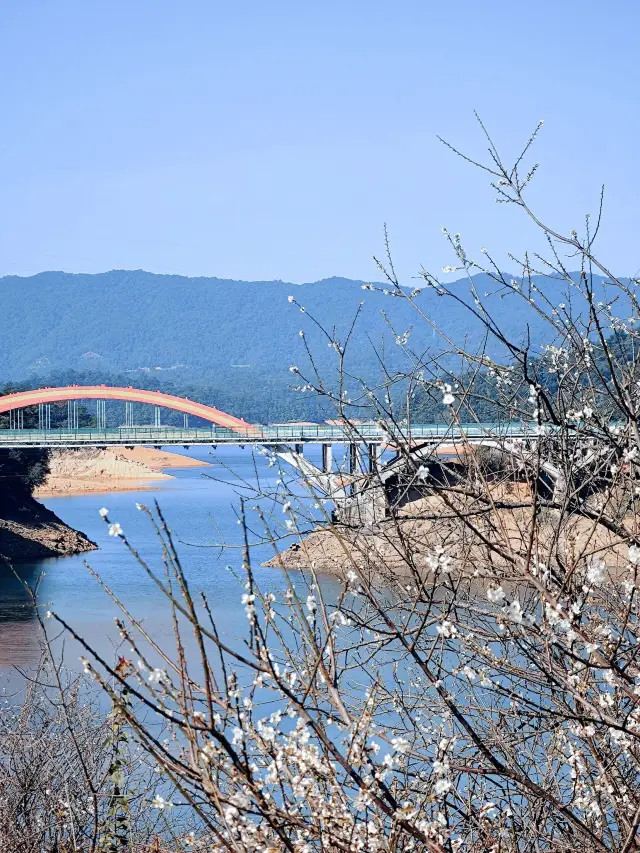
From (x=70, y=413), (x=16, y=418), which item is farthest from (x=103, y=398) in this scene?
(x=70, y=413)

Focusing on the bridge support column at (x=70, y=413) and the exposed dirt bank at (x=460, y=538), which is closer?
the exposed dirt bank at (x=460, y=538)

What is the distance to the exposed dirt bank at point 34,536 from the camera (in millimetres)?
25781

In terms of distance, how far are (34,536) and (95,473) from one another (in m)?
27.0

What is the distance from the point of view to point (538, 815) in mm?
2721

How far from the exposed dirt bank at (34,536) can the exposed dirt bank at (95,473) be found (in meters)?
16.1

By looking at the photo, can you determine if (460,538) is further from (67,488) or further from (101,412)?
(67,488)

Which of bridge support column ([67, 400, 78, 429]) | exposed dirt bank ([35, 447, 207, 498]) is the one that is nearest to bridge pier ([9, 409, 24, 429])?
bridge support column ([67, 400, 78, 429])

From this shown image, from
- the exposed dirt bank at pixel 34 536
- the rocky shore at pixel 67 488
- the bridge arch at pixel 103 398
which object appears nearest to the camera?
the exposed dirt bank at pixel 34 536

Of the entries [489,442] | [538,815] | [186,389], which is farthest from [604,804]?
[186,389]

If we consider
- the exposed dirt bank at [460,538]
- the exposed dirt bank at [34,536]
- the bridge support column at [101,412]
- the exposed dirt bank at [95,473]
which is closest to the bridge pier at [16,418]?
the bridge support column at [101,412]

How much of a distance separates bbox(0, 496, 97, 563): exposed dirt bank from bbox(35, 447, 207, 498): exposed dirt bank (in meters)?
16.1

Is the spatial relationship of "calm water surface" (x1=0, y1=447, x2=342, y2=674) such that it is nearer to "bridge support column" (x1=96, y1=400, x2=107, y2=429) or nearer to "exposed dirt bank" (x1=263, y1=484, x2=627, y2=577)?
"bridge support column" (x1=96, y1=400, x2=107, y2=429)

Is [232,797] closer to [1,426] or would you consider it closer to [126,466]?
[1,426]

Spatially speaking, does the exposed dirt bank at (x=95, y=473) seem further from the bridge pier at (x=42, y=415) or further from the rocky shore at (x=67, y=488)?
the bridge pier at (x=42, y=415)
